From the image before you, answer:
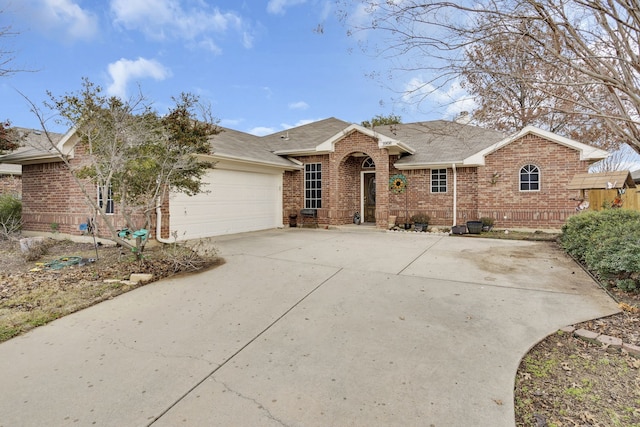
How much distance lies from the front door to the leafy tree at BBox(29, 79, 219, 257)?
9.31m

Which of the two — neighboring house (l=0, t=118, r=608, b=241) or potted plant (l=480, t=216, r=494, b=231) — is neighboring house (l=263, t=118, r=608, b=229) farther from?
potted plant (l=480, t=216, r=494, b=231)

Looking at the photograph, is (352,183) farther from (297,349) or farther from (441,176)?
(297,349)

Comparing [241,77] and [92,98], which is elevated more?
[241,77]

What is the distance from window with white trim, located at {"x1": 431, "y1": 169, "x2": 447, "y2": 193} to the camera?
1398 centimetres

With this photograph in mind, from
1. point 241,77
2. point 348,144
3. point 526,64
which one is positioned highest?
point 241,77

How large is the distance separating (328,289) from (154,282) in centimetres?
313

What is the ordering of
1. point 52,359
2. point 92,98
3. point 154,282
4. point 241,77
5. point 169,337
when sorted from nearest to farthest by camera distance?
point 52,359 → point 169,337 → point 154,282 → point 92,98 → point 241,77

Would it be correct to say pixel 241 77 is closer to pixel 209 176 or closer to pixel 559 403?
pixel 209 176

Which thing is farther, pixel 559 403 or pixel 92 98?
pixel 92 98

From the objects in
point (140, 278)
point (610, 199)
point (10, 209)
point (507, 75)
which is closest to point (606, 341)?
point (507, 75)

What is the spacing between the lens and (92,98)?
6316 millimetres

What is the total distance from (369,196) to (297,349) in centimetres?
1286

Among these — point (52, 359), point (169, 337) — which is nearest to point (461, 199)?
point (169, 337)

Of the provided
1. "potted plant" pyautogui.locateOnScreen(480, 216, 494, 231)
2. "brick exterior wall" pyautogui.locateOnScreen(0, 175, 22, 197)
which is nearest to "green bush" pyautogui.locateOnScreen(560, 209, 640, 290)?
"potted plant" pyautogui.locateOnScreen(480, 216, 494, 231)
